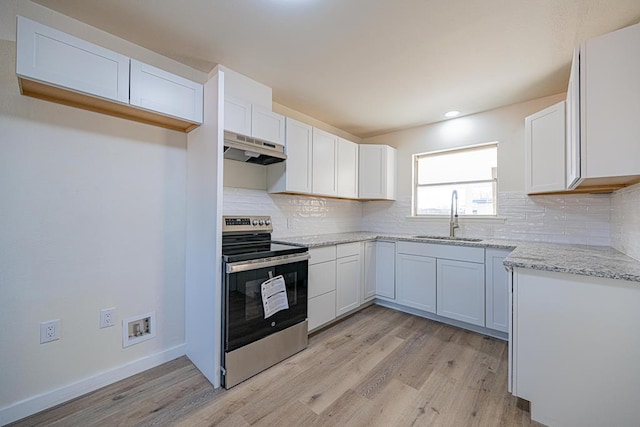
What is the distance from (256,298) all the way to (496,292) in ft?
7.18

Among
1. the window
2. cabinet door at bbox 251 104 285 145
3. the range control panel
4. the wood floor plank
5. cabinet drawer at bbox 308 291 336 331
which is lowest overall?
the wood floor plank

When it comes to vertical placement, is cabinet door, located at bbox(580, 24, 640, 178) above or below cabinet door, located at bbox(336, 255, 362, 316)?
above

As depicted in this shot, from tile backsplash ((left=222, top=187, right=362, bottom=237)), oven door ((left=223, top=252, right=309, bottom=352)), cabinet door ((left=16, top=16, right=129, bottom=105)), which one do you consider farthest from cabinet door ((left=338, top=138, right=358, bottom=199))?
cabinet door ((left=16, top=16, right=129, bottom=105))

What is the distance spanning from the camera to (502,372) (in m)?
1.98

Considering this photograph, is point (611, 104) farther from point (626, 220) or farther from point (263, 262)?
point (263, 262)

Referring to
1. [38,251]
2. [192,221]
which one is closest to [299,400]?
[192,221]

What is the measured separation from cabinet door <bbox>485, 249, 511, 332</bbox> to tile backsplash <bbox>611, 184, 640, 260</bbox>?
29.2 inches

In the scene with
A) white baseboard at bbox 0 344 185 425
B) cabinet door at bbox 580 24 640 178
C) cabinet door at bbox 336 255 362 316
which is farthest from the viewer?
cabinet door at bbox 336 255 362 316

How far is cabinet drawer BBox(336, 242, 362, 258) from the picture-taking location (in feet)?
9.25

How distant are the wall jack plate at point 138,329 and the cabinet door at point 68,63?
152cm

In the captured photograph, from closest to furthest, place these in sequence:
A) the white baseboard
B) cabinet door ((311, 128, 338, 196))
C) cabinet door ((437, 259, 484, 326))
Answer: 1. the white baseboard
2. cabinet door ((437, 259, 484, 326))
3. cabinet door ((311, 128, 338, 196))

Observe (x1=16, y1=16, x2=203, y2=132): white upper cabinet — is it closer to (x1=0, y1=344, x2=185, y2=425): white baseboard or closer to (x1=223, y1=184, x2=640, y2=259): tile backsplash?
(x1=223, y1=184, x2=640, y2=259): tile backsplash

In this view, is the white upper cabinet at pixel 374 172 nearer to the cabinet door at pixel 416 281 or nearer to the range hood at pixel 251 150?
Result: the cabinet door at pixel 416 281

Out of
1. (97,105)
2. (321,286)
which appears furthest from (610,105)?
(97,105)
